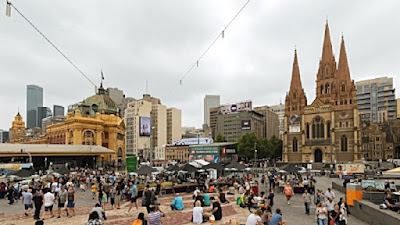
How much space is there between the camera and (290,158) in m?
78.2

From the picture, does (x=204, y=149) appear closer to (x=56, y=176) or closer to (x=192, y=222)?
(x=56, y=176)

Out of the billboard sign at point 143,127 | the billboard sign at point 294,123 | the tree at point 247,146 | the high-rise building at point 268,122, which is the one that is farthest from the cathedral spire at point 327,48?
the high-rise building at point 268,122

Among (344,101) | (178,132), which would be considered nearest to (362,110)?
(344,101)

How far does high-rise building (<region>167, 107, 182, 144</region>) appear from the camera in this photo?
485 feet

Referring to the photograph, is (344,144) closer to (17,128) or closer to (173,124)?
(173,124)

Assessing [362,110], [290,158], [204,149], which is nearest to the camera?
[204,149]

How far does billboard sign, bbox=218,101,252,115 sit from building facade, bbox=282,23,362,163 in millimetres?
49582

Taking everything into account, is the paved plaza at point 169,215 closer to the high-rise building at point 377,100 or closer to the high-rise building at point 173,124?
the high-rise building at point 377,100

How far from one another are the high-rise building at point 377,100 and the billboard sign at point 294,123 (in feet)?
198

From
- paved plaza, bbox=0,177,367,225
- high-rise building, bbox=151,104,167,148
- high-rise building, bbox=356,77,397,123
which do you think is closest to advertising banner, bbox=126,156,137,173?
paved plaza, bbox=0,177,367,225

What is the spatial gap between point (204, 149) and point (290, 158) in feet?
86.4

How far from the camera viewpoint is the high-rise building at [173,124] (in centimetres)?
14788

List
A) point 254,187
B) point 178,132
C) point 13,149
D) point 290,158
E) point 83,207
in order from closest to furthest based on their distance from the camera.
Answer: point 83,207 < point 254,187 < point 13,149 < point 290,158 < point 178,132

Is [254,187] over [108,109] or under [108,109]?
under
